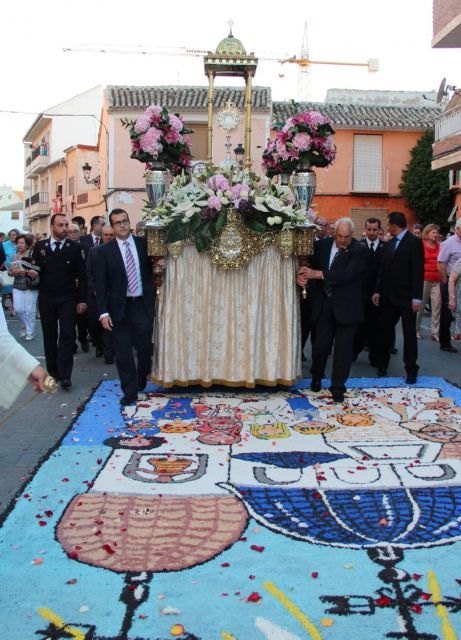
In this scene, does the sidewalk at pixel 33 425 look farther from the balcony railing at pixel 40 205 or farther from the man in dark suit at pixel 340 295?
the balcony railing at pixel 40 205

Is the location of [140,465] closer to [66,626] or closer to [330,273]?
[66,626]

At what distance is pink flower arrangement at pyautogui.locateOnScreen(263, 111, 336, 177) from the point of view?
333 inches

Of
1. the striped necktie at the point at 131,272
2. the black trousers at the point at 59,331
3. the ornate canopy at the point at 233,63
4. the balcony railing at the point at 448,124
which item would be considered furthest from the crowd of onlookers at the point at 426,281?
the balcony railing at the point at 448,124

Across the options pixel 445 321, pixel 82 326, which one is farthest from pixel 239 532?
pixel 445 321

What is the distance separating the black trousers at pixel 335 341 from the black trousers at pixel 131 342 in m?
1.67

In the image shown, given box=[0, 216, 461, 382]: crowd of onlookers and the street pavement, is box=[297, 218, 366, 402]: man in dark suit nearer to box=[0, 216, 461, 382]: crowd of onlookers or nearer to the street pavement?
box=[0, 216, 461, 382]: crowd of onlookers

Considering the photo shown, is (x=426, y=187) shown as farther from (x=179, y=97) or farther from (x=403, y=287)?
(x=403, y=287)

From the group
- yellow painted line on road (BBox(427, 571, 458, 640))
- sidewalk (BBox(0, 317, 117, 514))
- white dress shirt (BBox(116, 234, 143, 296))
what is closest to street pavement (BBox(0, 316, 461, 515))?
sidewalk (BBox(0, 317, 117, 514))

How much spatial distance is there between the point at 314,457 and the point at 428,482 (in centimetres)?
90

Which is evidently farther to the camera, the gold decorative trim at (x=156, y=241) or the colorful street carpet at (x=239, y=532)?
the gold decorative trim at (x=156, y=241)

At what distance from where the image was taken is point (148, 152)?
8.49 meters

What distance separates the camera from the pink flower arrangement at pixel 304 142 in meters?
8.47

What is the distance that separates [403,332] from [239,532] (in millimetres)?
4897

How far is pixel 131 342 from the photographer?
7512 mm
